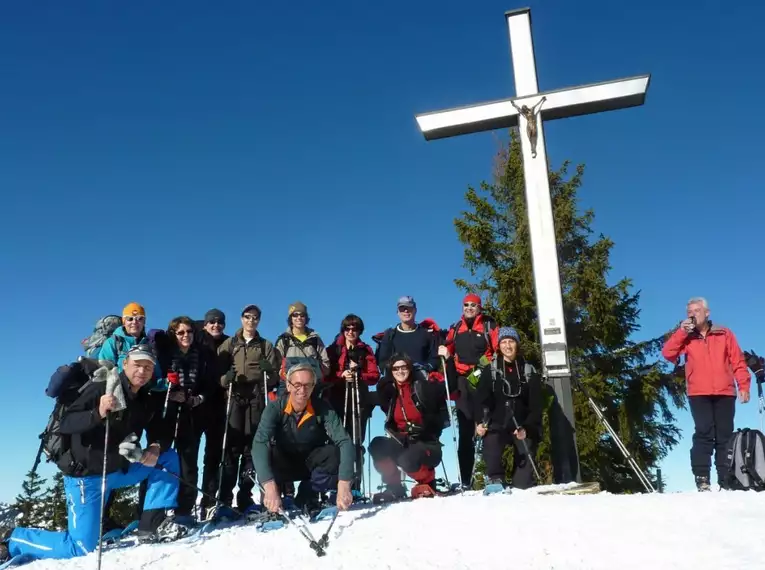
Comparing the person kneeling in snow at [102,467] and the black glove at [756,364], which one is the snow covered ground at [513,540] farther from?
the black glove at [756,364]

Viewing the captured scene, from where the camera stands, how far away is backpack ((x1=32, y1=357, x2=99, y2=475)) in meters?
4.96

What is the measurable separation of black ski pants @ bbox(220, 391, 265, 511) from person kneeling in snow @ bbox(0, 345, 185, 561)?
1.39 m

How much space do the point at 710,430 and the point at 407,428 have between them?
3.19 meters

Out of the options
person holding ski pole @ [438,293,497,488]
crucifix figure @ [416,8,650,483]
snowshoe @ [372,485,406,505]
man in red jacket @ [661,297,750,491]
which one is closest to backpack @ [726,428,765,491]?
man in red jacket @ [661,297,750,491]

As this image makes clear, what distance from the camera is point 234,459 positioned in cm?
670

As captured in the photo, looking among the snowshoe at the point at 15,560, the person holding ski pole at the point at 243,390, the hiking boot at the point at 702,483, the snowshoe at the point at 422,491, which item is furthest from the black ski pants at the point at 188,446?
the hiking boot at the point at 702,483

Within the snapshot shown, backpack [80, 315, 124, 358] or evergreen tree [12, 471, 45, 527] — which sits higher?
backpack [80, 315, 124, 358]

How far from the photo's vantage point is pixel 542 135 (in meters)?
7.58

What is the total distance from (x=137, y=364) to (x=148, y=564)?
1616 millimetres

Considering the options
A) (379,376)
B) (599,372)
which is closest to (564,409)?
(379,376)

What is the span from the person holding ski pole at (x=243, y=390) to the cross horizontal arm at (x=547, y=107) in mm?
3426

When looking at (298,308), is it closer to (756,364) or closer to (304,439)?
(304,439)

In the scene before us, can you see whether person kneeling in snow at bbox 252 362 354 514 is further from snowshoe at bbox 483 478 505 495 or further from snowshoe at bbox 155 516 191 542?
snowshoe at bbox 483 478 505 495

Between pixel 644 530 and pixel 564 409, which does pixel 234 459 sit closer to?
pixel 564 409
